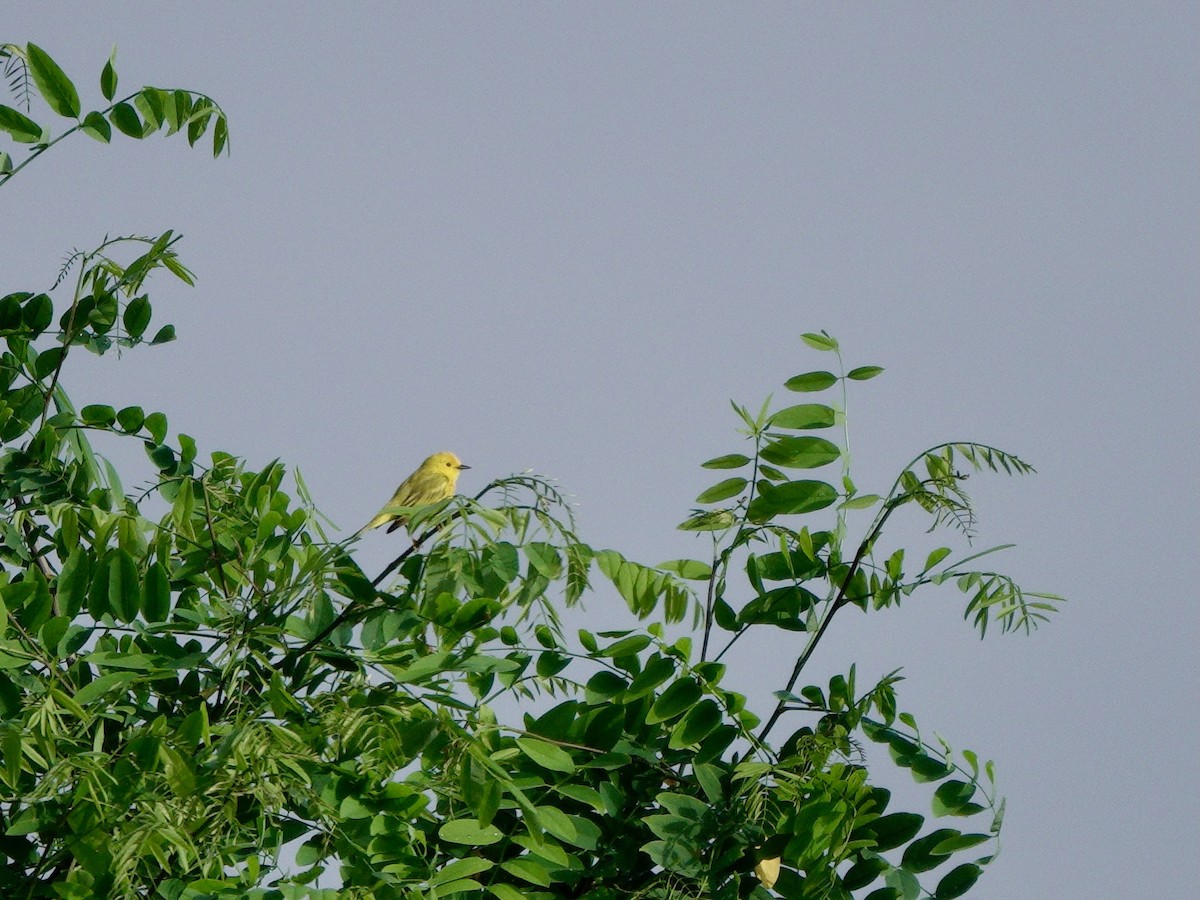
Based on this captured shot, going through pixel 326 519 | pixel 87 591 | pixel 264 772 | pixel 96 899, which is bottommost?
pixel 96 899

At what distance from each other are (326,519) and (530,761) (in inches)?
21.5

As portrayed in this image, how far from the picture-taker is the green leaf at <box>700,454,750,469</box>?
10.3ft

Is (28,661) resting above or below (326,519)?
below

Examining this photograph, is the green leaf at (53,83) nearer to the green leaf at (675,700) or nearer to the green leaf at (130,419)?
the green leaf at (130,419)

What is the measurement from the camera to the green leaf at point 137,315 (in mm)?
3570

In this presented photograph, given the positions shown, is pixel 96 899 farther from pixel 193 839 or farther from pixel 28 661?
pixel 28 661

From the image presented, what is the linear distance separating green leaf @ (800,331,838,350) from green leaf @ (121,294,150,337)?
4.78 feet

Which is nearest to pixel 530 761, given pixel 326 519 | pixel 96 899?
pixel 326 519

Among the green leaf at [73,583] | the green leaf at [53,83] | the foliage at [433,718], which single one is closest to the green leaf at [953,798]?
the foliage at [433,718]

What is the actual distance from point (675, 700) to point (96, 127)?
1.63 metres

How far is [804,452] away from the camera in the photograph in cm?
308

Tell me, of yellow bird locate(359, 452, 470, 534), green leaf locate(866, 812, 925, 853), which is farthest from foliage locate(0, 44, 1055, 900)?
yellow bird locate(359, 452, 470, 534)

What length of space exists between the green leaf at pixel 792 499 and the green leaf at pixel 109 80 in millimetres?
1546

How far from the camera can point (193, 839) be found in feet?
7.79
